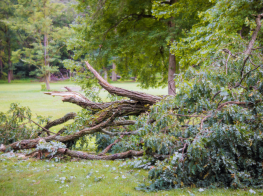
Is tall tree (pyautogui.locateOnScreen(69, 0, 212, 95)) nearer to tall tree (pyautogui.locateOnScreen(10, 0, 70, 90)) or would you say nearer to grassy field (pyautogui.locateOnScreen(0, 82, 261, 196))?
grassy field (pyautogui.locateOnScreen(0, 82, 261, 196))

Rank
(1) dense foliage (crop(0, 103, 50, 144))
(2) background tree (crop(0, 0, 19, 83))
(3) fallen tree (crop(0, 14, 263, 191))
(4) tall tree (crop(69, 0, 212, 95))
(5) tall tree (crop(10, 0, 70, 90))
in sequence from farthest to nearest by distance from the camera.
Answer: (2) background tree (crop(0, 0, 19, 83)) < (5) tall tree (crop(10, 0, 70, 90)) < (4) tall tree (crop(69, 0, 212, 95)) < (1) dense foliage (crop(0, 103, 50, 144)) < (3) fallen tree (crop(0, 14, 263, 191))

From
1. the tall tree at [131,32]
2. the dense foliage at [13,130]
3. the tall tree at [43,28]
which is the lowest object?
the dense foliage at [13,130]

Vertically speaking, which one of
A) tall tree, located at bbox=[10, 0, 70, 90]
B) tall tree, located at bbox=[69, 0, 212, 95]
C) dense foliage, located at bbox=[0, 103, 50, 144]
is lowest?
dense foliage, located at bbox=[0, 103, 50, 144]

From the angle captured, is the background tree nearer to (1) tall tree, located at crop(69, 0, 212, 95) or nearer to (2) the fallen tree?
(1) tall tree, located at crop(69, 0, 212, 95)

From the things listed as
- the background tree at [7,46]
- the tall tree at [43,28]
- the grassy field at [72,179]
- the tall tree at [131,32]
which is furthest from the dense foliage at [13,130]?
the background tree at [7,46]

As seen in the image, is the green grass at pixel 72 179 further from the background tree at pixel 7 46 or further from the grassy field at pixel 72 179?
the background tree at pixel 7 46

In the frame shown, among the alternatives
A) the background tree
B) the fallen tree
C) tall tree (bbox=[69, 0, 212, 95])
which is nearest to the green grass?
the fallen tree

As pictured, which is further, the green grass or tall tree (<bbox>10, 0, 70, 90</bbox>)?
tall tree (<bbox>10, 0, 70, 90</bbox>)

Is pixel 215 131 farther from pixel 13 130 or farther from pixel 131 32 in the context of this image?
pixel 131 32

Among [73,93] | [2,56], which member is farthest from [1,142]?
[2,56]

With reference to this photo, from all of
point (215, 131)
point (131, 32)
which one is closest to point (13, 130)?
point (215, 131)

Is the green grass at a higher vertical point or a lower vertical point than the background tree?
lower

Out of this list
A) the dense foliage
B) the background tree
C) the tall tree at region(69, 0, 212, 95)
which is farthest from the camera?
the background tree

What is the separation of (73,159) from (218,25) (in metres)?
5.55
